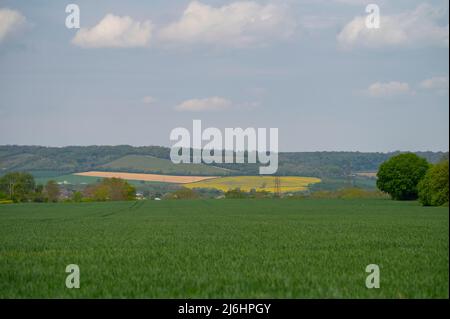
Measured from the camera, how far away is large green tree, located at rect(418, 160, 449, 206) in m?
79.1

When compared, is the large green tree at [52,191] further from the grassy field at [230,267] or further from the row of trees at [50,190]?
the grassy field at [230,267]

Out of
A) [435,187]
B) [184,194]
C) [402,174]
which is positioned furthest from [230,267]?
[184,194]

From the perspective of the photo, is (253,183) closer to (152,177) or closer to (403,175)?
(152,177)

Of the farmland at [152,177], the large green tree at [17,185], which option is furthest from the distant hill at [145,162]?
the large green tree at [17,185]

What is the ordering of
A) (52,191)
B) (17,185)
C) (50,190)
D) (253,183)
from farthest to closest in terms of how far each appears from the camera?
(253,183) → (52,191) → (50,190) → (17,185)

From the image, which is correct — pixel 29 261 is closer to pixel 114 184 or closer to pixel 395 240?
pixel 395 240

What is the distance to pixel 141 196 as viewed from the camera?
144 metres

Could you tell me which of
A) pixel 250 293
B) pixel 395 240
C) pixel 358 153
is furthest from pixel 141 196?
pixel 250 293

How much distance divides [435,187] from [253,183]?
53.3 metres

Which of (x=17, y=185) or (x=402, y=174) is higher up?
(x=402, y=174)

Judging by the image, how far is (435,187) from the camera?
265 ft

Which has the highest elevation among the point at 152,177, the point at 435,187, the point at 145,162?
the point at 145,162

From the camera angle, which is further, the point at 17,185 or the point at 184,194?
the point at 184,194
